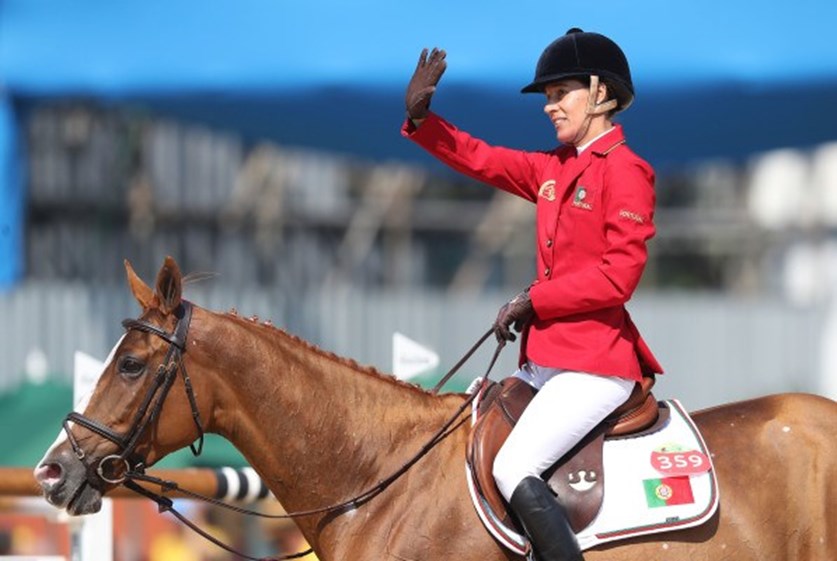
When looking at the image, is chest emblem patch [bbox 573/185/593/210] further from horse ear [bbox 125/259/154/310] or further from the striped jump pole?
the striped jump pole

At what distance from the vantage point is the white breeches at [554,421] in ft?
17.0

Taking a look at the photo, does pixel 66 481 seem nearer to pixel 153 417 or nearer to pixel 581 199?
pixel 153 417

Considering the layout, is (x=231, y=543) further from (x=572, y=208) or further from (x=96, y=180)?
(x=96, y=180)

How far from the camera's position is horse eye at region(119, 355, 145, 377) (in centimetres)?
526

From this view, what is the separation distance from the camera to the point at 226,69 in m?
9.29

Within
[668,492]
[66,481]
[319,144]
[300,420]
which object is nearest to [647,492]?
[668,492]

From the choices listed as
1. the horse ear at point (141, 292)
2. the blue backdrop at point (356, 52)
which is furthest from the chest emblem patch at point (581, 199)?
the blue backdrop at point (356, 52)

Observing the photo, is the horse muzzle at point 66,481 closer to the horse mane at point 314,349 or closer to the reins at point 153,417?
the reins at point 153,417

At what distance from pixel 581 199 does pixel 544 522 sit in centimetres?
109

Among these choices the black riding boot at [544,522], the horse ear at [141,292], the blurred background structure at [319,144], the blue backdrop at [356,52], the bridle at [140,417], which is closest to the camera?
the black riding boot at [544,522]

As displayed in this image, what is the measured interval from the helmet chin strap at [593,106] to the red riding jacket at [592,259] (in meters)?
0.07

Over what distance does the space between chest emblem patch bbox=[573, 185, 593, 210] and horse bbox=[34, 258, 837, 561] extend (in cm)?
80

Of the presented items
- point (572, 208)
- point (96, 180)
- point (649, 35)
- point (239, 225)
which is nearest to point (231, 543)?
point (572, 208)

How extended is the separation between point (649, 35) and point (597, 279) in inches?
175
